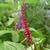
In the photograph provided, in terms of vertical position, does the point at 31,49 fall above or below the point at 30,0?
below

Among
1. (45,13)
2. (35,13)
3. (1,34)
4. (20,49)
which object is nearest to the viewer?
(20,49)

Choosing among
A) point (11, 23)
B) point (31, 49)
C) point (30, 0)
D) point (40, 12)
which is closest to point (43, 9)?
point (40, 12)

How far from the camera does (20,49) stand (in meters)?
0.76

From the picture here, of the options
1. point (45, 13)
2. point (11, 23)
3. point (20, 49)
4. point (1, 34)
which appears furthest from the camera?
point (45, 13)

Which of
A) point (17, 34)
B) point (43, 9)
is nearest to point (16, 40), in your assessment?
point (17, 34)

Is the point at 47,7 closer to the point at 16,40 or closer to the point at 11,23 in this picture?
the point at 11,23

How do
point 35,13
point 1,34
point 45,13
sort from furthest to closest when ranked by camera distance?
point 45,13 → point 35,13 → point 1,34

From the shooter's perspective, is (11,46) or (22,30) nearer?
(11,46)

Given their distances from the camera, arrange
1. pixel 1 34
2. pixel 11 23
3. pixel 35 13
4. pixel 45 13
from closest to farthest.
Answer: pixel 1 34 → pixel 11 23 → pixel 35 13 → pixel 45 13

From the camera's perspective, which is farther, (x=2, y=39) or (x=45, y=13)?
(x=45, y=13)

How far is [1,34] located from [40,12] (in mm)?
890

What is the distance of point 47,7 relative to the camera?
1803 millimetres

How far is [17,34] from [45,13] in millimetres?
911

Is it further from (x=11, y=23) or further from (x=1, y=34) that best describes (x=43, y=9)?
(x=1, y=34)
